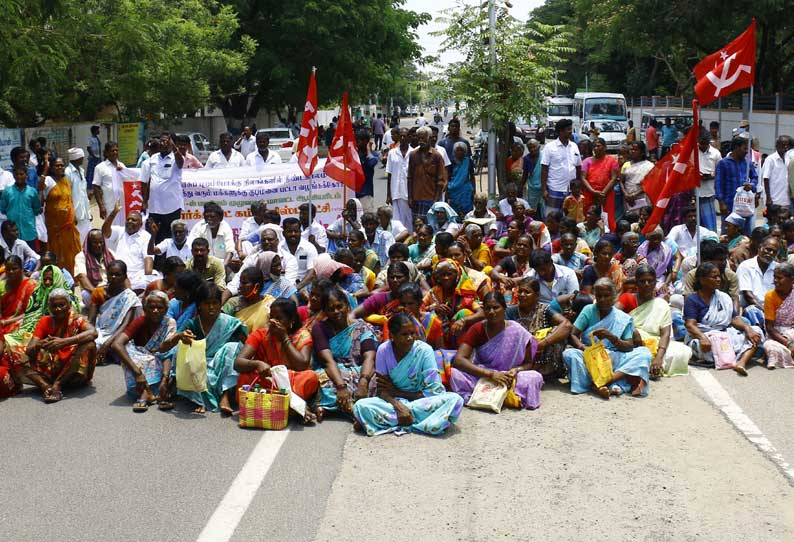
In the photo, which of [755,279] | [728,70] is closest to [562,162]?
[728,70]

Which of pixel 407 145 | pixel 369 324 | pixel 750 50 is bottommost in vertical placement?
pixel 369 324

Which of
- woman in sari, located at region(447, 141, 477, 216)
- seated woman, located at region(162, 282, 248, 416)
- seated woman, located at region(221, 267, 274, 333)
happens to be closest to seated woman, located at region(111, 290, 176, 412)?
seated woman, located at region(162, 282, 248, 416)

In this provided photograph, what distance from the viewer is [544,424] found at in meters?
7.16

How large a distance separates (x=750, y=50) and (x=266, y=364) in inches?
271

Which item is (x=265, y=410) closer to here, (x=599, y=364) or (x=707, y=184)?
(x=599, y=364)

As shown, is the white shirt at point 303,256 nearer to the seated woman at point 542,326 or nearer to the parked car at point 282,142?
the seated woman at point 542,326

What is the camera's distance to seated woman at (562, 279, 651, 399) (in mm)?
7871

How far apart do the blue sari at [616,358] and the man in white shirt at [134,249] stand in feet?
15.4

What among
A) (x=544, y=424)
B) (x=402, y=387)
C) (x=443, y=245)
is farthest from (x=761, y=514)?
(x=443, y=245)

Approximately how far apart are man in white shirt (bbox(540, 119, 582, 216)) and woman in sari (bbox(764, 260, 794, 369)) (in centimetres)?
449

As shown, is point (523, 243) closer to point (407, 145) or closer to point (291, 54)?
point (407, 145)

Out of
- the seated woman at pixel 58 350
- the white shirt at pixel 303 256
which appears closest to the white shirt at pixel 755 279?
the white shirt at pixel 303 256

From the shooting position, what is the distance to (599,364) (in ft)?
25.8

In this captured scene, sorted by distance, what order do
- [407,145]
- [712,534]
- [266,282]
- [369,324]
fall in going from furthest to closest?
[407,145] → [266,282] → [369,324] → [712,534]
